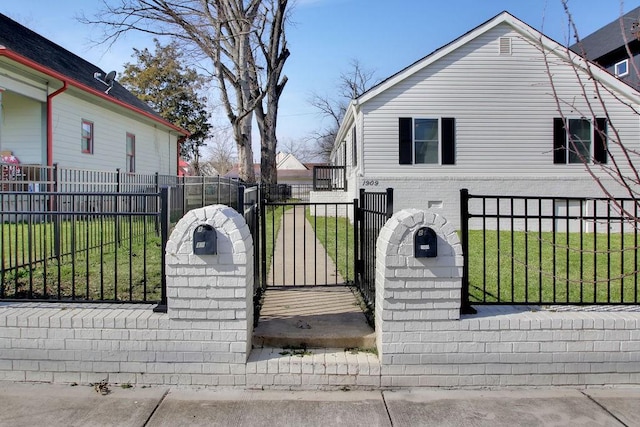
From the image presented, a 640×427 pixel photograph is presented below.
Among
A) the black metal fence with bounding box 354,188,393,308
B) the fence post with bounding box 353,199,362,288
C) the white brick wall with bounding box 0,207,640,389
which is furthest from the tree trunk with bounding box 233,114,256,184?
the white brick wall with bounding box 0,207,640,389

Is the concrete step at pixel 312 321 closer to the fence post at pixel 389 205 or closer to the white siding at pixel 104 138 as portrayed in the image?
the fence post at pixel 389 205

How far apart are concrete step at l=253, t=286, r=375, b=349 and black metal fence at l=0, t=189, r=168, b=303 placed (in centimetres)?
101

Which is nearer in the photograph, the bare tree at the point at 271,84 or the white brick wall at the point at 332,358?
the white brick wall at the point at 332,358

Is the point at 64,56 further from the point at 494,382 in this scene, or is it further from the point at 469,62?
the point at 494,382

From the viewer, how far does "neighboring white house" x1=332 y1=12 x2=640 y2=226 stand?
1443 centimetres

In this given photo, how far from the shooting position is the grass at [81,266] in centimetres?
459

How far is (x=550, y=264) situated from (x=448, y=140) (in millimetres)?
7569

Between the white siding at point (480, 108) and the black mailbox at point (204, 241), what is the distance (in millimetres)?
11177

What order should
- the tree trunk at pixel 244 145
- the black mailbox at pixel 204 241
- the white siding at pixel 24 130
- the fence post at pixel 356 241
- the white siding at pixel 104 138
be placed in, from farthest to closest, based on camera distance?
the tree trunk at pixel 244 145 < the white siding at pixel 104 138 < the white siding at pixel 24 130 < the fence post at pixel 356 241 < the black mailbox at pixel 204 241

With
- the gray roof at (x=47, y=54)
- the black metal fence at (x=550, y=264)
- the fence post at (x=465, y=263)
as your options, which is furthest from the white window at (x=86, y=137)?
the fence post at (x=465, y=263)

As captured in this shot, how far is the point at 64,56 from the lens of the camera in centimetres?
1802

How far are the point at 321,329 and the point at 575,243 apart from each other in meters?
8.27

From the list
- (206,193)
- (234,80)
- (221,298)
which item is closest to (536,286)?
(221,298)

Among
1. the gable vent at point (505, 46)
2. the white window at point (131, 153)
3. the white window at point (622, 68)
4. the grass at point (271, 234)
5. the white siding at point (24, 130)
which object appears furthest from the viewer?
the white window at point (622, 68)
